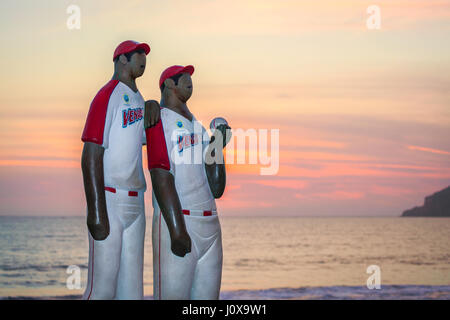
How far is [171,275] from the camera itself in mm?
4914

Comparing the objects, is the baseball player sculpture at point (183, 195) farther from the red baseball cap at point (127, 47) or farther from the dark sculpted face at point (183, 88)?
the red baseball cap at point (127, 47)

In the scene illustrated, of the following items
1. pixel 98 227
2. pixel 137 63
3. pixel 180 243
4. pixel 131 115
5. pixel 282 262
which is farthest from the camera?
pixel 282 262

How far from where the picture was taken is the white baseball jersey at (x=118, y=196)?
481cm

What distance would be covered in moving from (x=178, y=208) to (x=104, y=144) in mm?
690

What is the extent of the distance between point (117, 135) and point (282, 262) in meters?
17.6

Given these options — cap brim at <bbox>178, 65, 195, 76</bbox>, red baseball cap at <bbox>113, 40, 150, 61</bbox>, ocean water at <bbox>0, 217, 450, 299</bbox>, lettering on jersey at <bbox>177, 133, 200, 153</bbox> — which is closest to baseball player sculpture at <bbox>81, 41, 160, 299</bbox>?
red baseball cap at <bbox>113, 40, 150, 61</bbox>

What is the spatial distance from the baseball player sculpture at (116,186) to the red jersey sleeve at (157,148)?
66mm

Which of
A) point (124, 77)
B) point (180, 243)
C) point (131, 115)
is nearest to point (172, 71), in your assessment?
point (124, 77)

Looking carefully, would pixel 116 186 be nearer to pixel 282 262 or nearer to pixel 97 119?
pixel 97 119

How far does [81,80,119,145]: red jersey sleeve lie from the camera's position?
4.83 meters

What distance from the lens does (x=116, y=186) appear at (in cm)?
489

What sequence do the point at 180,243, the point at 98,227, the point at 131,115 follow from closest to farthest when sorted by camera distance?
the point at 98,227, the point at 180,243, the point at 131,115

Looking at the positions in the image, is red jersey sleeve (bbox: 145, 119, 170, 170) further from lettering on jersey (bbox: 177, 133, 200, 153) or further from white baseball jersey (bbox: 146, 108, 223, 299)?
lettering on jersey (bbox: 177, 133, 200, 153)
